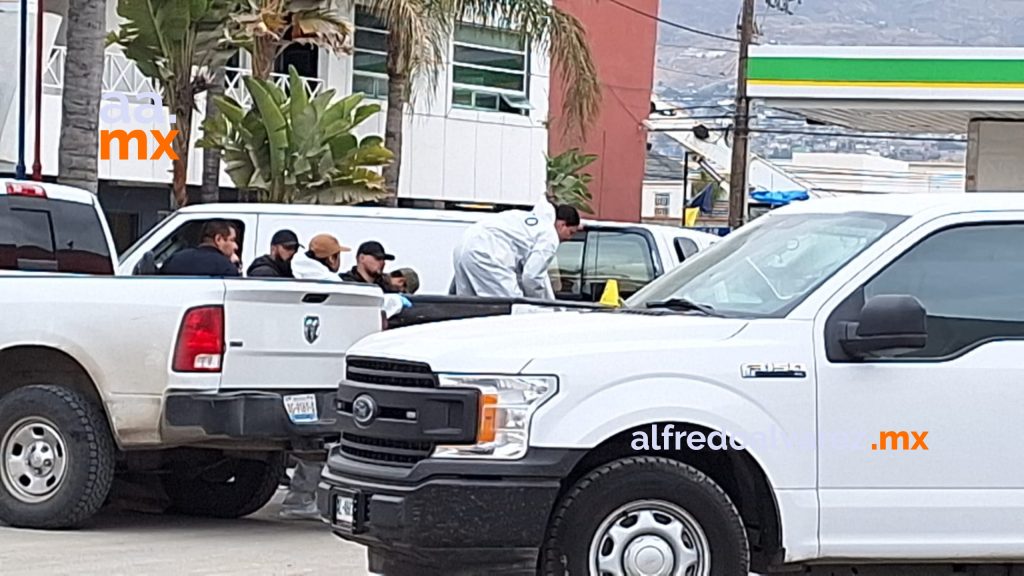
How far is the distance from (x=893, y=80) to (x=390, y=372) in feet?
45.5

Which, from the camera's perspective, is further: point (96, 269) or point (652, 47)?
point (652, 47)

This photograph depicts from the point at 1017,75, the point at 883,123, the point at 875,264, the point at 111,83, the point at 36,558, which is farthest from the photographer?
the point at 111,83

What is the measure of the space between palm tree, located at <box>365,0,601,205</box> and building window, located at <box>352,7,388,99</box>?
15.6 feet

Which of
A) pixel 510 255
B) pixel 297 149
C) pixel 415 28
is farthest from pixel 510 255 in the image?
pixel 415 28

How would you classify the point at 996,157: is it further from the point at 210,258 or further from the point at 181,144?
the point at 210,258

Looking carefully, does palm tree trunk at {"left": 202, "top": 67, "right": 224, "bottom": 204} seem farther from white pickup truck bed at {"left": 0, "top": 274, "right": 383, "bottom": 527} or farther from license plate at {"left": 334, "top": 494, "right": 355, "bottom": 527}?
license plate at {"left": 334, "top": 494, "right": 355, "bottom": 527}

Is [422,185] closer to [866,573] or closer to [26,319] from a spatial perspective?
[26,319]

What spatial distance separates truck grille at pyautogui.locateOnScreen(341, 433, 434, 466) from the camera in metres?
6.96

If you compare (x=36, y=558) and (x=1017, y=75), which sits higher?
(x=1017, y=75)

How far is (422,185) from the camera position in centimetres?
3142

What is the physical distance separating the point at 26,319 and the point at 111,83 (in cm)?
1587

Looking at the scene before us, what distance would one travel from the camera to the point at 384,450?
7.11 m

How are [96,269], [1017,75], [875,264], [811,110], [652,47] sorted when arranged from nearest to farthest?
[875,264] → [96,269] → [1017,75] → [811,110] → [652,47]

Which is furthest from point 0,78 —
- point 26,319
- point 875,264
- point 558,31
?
point 875,264
